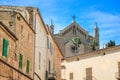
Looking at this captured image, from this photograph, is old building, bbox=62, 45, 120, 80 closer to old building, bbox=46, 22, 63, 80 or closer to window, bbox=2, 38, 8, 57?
old building, bbox=46, 22, 63, 80

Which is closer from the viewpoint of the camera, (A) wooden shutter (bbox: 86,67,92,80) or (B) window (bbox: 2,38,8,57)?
(B) window (bbox: 2,38,8,57)

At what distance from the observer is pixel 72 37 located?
8288cm

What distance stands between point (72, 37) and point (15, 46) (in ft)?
203

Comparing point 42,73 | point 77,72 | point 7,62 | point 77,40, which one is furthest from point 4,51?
point 77,40

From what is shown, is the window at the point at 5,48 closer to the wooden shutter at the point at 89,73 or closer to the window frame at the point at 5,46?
the window frame at the point at 5,46

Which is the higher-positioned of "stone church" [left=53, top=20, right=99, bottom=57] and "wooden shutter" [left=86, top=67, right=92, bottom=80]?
"stone church" [left=53, top=20, right=99, bottom=57]

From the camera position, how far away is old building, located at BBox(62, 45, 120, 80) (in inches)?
1594

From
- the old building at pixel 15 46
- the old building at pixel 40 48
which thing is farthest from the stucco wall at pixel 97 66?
the old building at pixel 15 46

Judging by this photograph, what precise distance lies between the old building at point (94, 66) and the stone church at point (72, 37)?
30.8m

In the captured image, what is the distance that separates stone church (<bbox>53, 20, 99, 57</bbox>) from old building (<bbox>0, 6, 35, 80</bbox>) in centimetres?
5274

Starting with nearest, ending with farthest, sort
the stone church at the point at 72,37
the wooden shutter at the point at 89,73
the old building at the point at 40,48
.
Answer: the old building at the point at 40,48 < the wooden shutter at the point at 89,73 < the stone church at the point at 72,37

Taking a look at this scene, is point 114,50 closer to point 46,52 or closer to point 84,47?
point 46,52

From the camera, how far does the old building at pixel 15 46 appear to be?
62.0ft

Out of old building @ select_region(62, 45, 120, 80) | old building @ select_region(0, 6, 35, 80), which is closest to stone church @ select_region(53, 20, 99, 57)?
old building @ select_region(62, 45, 120, 80)
